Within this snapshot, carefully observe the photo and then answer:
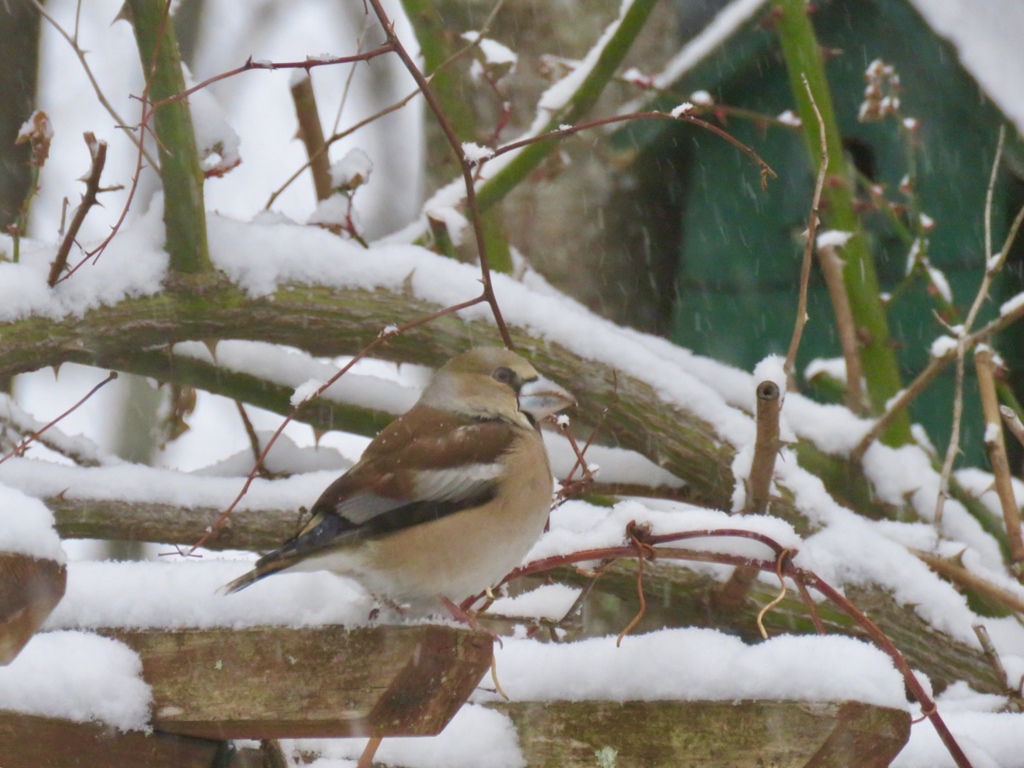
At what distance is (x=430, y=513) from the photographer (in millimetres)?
1998

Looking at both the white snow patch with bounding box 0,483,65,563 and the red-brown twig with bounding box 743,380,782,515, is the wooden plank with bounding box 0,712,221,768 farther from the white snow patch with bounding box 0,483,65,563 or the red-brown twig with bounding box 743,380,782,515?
the red-brown twig with bounding box 743,380,782,515

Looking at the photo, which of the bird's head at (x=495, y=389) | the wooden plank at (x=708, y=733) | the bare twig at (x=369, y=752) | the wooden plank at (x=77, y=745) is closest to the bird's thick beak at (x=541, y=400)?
the bird's head at (x=495, y=389)

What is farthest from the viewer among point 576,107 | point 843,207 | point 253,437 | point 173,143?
point 843,207

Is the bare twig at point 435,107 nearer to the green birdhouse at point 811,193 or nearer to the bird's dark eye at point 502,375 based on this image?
the bird's dark eye at point 502,375

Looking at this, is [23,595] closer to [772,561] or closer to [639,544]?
[639,544]

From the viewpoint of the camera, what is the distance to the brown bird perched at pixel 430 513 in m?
1.91

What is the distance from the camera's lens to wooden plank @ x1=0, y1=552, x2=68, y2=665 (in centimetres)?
135

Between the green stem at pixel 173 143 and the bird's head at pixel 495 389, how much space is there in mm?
876

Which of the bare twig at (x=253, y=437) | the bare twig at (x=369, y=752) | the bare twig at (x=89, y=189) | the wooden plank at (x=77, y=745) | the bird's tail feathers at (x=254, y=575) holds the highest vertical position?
the bare twig at (x=89, y=189)

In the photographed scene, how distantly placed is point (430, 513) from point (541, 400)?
0.57 meters

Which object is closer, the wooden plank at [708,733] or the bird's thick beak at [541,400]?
the wooden plank at [708,733]

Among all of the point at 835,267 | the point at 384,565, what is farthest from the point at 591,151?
the point at 384,565

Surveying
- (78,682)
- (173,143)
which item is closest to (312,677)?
(78,682)

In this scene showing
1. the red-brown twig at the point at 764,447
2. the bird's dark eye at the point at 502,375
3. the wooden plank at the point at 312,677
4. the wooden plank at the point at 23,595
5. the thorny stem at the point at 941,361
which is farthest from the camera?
the thorny stem at the point at 941,361
